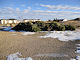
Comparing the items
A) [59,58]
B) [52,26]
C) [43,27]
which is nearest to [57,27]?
[52,26]

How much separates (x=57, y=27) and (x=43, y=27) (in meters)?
2.57

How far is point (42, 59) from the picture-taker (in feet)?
16.2

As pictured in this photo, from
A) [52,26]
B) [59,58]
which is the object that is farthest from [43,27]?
[59,58]

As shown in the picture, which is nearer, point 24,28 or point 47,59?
point 47,59

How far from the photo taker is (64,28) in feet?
61.1

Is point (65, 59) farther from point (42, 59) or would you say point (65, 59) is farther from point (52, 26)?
point (52, 26)

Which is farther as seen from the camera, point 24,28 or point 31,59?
point 24,28

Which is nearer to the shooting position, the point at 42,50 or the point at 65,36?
the point at 42,50

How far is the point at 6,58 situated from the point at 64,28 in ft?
48.7

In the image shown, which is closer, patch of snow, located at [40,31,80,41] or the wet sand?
the wet sand

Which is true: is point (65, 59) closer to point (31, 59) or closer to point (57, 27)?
point (31, 59)

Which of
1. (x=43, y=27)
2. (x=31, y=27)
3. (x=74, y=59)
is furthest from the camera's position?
(x=43, y=27)

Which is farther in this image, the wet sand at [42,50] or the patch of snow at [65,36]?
the patch of snow at [65,36]

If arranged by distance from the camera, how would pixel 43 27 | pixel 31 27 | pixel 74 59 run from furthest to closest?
pixel 43 27 → pixel 31 27 → pixel 74 59
